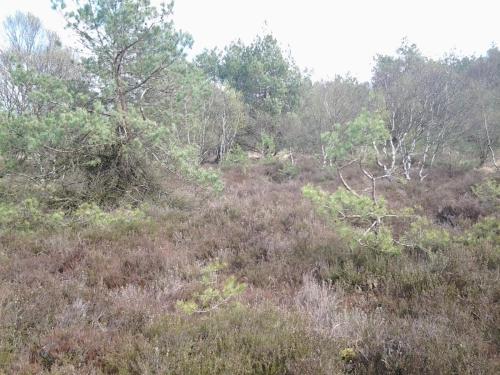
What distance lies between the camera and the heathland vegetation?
280 cm

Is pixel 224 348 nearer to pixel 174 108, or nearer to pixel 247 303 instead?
pixel 247 303

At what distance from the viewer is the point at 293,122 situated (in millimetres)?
18375

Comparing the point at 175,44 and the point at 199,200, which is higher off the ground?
the point at 175,44

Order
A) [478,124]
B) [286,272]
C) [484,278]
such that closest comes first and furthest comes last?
1. [484,278]
2. [286,272]
3. [478,124]

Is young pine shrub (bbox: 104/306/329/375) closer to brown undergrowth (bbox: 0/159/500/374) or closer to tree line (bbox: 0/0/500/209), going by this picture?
brown undergrowth (bbox: 0/159/500/374)

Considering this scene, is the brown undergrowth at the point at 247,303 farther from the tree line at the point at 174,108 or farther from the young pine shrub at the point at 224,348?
the tree line at the point at 174,108

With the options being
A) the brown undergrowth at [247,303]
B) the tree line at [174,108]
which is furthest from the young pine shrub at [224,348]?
the tree line at [174,108]

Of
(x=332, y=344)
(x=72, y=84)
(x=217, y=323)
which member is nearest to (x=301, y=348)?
(x=332, y=344)

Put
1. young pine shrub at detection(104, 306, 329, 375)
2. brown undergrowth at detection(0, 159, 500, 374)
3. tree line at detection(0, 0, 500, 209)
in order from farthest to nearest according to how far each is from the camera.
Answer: tree line at detection(0, 0, 500, 209), brown undergrowth at detection(0, 159, 500, 374), young pine shrub at detection(104, 306, 329, 375)

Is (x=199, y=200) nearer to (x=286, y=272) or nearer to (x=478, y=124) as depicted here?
(x=286, y=272)

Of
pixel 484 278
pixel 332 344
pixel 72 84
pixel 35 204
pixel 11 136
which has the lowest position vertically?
pixel 332 344

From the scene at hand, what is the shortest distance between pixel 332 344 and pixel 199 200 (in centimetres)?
607

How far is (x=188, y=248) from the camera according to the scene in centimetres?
567

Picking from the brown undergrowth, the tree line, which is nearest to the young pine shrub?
the brown undergrowth
